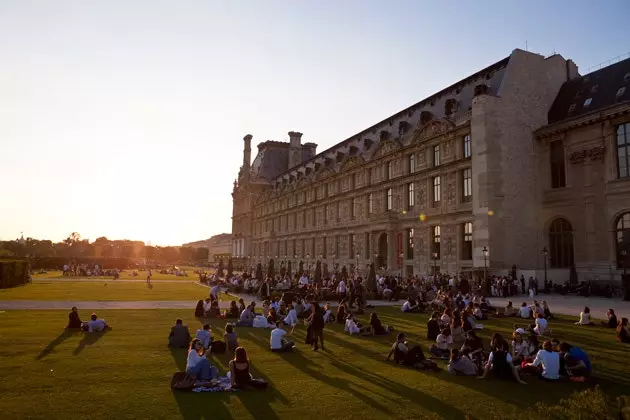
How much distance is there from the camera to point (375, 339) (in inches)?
742

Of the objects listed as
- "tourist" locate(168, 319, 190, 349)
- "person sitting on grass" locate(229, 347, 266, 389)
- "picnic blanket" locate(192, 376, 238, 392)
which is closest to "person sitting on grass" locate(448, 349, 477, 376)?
"person sitting on grass" locate(229, 347, 266, 389)

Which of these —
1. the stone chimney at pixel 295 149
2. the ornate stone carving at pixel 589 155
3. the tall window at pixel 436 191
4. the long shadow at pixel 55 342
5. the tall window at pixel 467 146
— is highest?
the stone chimney at pixel 295 149

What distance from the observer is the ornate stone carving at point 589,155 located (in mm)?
37969

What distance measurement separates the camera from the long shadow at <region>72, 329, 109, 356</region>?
607 inches

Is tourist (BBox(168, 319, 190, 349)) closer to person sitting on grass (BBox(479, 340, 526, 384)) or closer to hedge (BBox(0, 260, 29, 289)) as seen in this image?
person sitting on grass (BBox(479, 340, 526, 384))

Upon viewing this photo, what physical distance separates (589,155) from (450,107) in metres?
13.8

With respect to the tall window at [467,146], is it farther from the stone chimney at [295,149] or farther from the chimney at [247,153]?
the chimney at [247,153]

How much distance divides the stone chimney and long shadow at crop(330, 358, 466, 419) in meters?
95.3

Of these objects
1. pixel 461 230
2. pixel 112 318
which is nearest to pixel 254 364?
pixel 112 318

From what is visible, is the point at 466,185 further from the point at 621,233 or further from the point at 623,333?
the point at 623,333

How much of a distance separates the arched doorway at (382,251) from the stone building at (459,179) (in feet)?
0.39

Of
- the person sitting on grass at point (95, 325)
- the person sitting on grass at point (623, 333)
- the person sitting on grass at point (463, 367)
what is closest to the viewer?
the person sitting on grass at point (463, 367)

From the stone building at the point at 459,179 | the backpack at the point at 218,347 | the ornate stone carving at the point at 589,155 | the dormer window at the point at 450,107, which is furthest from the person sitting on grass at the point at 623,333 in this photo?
the dormer window at the point at 450,107

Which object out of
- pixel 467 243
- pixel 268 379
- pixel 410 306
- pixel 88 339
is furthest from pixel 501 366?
pixel 467 243
